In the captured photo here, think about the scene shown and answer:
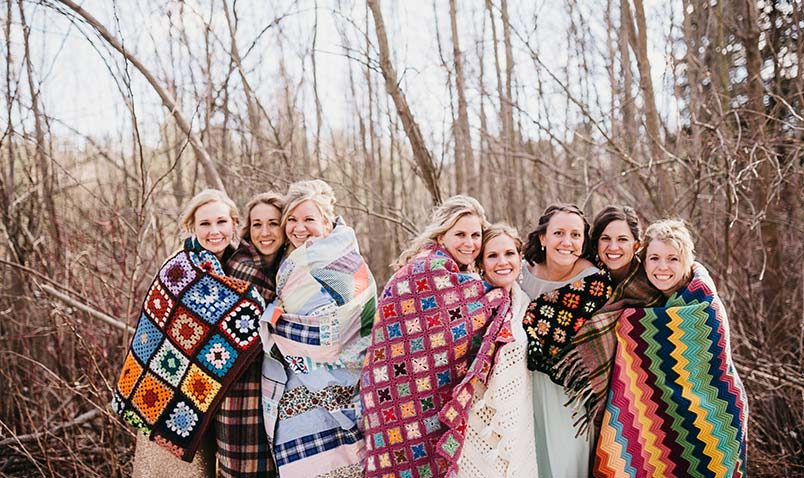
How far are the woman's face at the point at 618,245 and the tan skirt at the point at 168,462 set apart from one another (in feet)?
7.11

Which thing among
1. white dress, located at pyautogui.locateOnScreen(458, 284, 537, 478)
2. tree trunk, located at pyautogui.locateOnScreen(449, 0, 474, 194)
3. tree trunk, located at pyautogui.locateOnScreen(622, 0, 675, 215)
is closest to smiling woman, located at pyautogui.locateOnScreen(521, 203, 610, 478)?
white dress, located at pyautogui.locateOnScreen(458, 284, 537, 478)

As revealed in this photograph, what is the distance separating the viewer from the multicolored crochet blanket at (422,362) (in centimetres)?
310

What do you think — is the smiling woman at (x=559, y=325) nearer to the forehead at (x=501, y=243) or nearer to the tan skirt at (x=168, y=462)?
the forehead at (x=501, y=243)

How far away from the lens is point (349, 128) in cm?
1017

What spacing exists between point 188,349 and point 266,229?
731mm

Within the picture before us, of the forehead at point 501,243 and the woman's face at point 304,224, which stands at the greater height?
the woman's face at point 304,224

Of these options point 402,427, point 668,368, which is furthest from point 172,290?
point 668,368

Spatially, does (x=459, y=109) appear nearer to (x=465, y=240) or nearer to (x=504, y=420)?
(x=465, y=240)

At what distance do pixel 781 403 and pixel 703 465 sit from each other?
232cm

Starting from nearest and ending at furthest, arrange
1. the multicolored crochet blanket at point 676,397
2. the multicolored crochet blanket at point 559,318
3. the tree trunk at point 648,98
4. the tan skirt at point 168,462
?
the multicolored crochet blanket at point 676,397, the multicolored crochet blanket at point 559,318, the tan skirt at point 168,462, the tree trunk at point 648,98

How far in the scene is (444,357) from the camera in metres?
3.11

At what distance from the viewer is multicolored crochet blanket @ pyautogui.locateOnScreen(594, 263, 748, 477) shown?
3.01 metres

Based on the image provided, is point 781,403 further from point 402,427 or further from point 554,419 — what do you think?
point 402,427

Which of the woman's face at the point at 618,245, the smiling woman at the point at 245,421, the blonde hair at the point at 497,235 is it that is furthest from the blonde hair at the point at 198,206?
the woman's face at the point at 618,245
